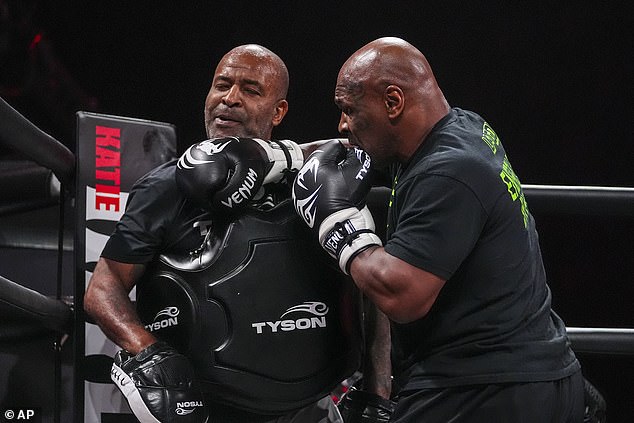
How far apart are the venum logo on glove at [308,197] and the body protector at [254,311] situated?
0.12 m

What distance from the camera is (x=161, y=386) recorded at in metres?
1.48

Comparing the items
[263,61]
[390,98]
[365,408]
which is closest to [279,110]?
[263,61]

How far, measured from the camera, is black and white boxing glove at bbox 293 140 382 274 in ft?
4.75

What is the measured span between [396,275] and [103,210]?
0.77m

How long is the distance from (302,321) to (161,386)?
0.29 m

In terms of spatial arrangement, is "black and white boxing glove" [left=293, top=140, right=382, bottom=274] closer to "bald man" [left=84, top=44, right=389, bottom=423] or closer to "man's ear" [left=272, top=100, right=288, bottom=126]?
"bald man" [left=84, top=44, right=389, bottom=423]

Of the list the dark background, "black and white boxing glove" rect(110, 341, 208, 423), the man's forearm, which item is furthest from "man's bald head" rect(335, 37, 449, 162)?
the dark background

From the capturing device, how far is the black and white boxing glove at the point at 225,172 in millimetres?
1557

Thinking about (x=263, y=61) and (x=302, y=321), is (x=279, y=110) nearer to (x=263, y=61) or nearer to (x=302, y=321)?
(x=263, y=61)

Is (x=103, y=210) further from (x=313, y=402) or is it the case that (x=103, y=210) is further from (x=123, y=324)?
(x=313, y=402)

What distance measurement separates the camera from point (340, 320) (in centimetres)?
167

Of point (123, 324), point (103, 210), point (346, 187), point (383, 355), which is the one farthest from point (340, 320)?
point (103, 210)

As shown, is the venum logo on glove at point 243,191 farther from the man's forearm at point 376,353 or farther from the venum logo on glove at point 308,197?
the man's forearm at point 376,353

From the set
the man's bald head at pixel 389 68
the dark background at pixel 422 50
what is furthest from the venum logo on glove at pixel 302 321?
the dark background at pixel 422 50
